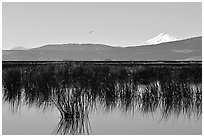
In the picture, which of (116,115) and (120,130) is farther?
(116,115)

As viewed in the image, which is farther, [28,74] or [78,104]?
[28,74]

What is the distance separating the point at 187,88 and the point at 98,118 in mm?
4673

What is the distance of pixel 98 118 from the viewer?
13148 mm

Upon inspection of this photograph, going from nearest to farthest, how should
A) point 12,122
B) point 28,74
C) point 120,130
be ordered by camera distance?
point 120,130 → point 12,122 → point 28,74

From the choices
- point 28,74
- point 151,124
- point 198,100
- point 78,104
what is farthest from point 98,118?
point 28,74

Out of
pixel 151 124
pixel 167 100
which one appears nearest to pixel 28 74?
pixel 167 100

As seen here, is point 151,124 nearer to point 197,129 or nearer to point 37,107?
point 197,129

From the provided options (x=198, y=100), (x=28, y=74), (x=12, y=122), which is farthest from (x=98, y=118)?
(x=28, y=74)

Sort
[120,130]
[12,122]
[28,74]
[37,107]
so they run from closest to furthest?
[120,130], [12,122], [37,107], [28,74]

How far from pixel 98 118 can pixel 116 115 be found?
736mm

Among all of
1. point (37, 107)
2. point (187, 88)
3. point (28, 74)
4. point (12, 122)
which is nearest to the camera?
point (12, 122)

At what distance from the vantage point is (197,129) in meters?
12.1

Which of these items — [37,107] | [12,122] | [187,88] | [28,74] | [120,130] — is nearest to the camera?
[120,130]

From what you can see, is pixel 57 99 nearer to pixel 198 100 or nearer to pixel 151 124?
pixel 151 124
